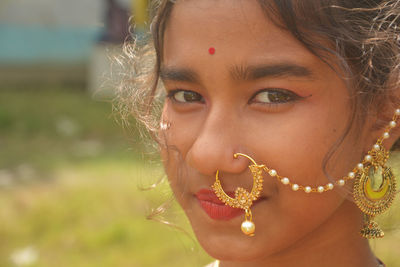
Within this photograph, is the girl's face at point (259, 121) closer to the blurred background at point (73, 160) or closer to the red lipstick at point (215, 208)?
the red lipstick at point (215, 208)

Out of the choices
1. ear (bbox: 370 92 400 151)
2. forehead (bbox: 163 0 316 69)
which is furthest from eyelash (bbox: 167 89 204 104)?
ear (bbox: 370 92 400 151)

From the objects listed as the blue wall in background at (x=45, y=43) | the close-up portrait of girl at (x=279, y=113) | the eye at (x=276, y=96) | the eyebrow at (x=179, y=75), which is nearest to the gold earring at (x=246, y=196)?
the close-up portrait of girl at (x=279, y=113)

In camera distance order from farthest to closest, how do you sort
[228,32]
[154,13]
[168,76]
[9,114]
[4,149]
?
1. [9,114]
2. [4,149]
3. [154,13]
4. [168,76]
5. [228,32]

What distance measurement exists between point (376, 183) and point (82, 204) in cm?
290

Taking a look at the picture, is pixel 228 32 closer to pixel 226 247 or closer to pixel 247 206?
pixel 247 206

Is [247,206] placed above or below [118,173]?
above

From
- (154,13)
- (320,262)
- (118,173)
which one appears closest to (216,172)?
(320,262)

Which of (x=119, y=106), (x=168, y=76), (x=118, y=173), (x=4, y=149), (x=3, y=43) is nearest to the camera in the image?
(x=168, y=76)

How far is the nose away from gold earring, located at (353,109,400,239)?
354mm

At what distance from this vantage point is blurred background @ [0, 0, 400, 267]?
11.5 ft

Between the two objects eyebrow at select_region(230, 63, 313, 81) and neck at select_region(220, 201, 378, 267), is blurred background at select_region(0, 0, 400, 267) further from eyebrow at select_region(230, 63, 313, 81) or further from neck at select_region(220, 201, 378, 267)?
eyebrow at select_region(230, 63, 313, 81)

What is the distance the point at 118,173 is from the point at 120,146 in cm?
94

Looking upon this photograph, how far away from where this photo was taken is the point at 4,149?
543 centimetres

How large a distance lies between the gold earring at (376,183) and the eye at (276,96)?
0.93 ft
